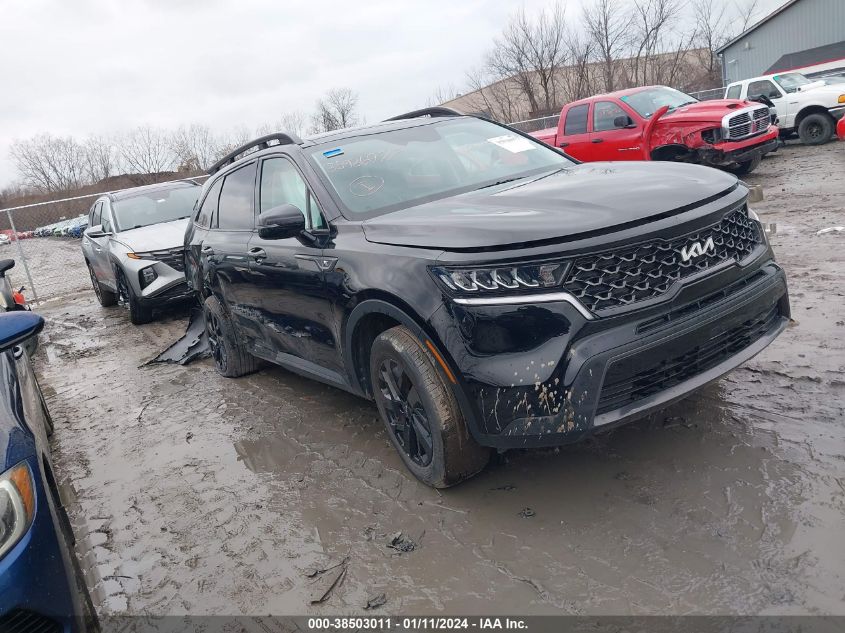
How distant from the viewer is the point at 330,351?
Answer: 3.89m

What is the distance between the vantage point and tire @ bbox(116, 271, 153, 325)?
8.70 metres

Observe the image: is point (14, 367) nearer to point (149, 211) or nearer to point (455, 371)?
point (455, 371)

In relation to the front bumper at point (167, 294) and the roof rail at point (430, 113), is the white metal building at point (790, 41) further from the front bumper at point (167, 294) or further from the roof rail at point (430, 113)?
the roof rail at point (430, 113)

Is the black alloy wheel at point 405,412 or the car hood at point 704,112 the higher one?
the car hood at point 704,112

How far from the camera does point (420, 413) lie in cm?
326

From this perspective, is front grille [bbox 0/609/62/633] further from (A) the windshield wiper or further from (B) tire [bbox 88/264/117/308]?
(B) tire [bbox 88/264/117/308]

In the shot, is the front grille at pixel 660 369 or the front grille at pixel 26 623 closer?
the front grille at pixel 26 623

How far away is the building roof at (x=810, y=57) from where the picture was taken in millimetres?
31305

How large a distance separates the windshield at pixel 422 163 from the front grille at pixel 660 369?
1541 millimetres

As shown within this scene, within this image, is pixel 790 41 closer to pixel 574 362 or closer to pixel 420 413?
pixel 420 413

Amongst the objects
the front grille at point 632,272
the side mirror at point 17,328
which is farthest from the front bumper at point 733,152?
the side mirror at point 17,328

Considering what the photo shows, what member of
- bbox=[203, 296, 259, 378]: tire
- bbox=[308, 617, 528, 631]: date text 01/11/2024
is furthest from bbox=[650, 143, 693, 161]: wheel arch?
bbox=[308, 617, 528, 631]: date text 01/11/2024

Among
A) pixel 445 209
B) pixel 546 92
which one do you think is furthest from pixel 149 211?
pixel 546 92

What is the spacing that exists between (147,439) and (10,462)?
2671 millimetres
